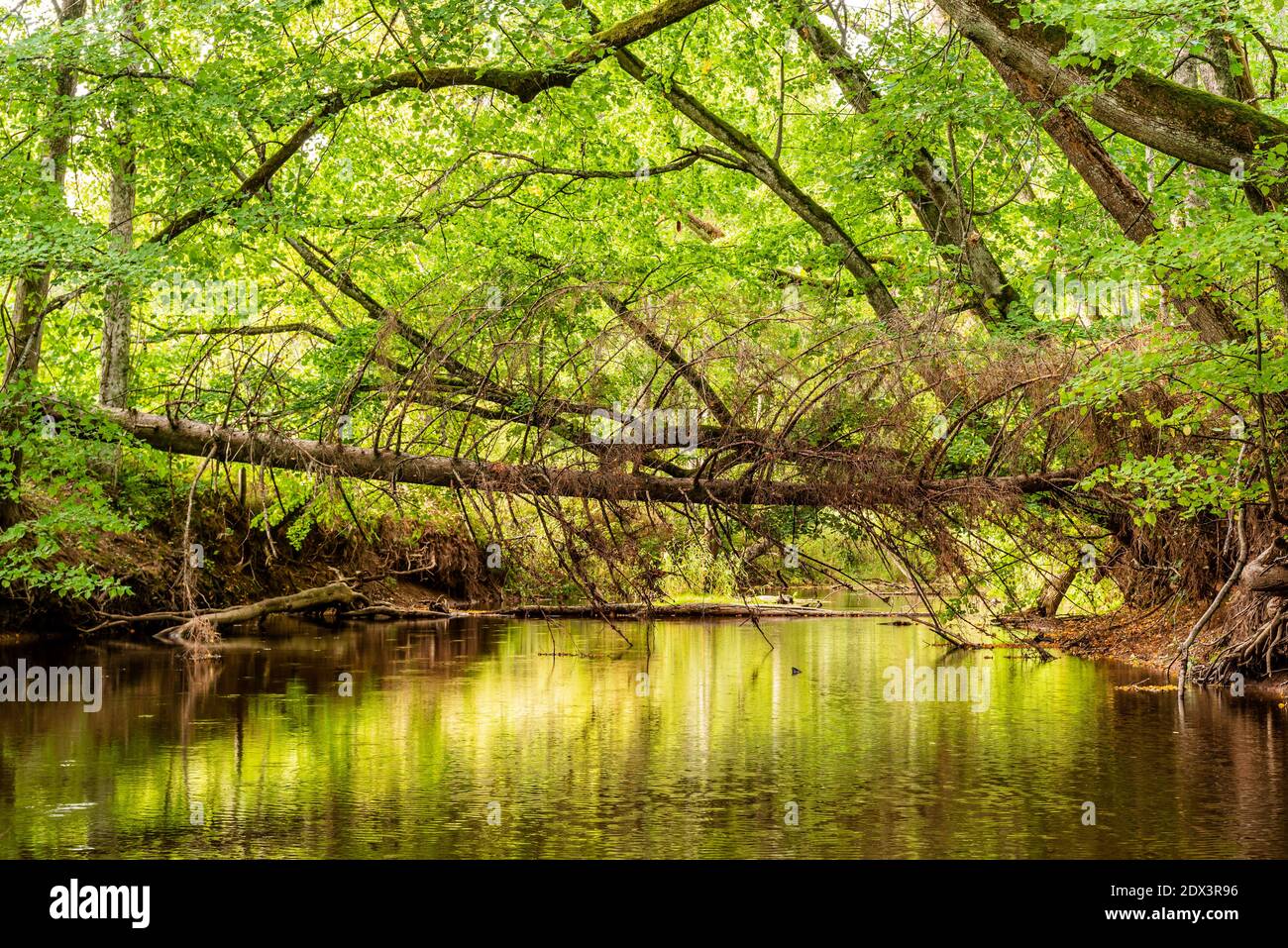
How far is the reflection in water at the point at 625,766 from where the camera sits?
8781 mm

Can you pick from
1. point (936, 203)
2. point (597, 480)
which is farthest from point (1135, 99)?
point (936, 203)

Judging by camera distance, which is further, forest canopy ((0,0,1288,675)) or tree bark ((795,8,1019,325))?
tree bark ((795,8,1019,325))

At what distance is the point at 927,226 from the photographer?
61.1ft

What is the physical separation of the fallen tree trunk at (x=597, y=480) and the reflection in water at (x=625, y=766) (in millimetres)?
1410

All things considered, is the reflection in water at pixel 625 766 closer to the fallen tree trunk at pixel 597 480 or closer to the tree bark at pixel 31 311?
the fallen tree trunk at pixel 597 480

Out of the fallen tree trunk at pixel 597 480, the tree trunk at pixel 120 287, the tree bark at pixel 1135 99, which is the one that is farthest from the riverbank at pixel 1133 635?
the tree trunk at pixel 120 287

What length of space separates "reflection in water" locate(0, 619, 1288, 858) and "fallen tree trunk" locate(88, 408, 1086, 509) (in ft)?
4.63

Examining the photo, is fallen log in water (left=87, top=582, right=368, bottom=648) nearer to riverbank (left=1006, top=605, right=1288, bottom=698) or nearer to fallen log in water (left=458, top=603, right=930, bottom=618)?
fallen log in water (left=458, top=603, right=930, bottom=618)

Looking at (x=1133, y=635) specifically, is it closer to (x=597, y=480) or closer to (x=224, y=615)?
(x=597, y=480)

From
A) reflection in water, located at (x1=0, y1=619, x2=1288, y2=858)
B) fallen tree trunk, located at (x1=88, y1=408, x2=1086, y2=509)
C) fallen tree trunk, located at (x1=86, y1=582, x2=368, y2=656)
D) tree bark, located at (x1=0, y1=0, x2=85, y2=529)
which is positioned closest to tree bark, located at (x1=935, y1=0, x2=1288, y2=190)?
fallen tree trunk, located at (x1=88, y1=408, x2=1086, y2=509)

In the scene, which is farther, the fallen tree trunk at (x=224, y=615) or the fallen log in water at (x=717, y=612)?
the fallen log in water at (x=717, y=612)

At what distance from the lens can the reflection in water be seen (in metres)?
8.78

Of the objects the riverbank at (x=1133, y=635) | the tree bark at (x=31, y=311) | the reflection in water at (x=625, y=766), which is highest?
the tree bark at (x=31, y=311)
